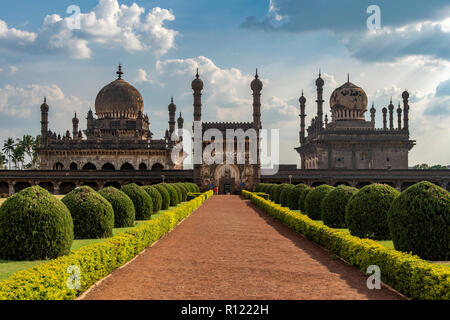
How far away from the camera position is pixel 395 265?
8.16m

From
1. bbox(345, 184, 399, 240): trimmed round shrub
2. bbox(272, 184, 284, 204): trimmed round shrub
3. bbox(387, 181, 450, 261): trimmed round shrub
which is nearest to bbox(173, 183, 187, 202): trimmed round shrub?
bbox(272, 184, 284, 204): trimmed round shrub

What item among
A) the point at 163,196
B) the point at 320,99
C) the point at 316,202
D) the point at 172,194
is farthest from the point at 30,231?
the point at 320,99

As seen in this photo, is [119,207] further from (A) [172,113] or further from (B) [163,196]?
(A) [172,113]

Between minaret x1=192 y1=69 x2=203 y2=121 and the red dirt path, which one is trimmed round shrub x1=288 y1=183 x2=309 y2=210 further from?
minaret x1=192 y1=69 x2=203 y2=121

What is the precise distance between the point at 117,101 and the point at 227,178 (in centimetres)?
1819

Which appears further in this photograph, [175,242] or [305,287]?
[175,242]

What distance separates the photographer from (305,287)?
8336 millimetres

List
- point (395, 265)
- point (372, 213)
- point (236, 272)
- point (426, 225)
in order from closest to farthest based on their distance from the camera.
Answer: point (395, 265) → point (236, 272) → point (426, 225) → point (372, 213)

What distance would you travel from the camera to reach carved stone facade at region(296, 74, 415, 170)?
54.2m
